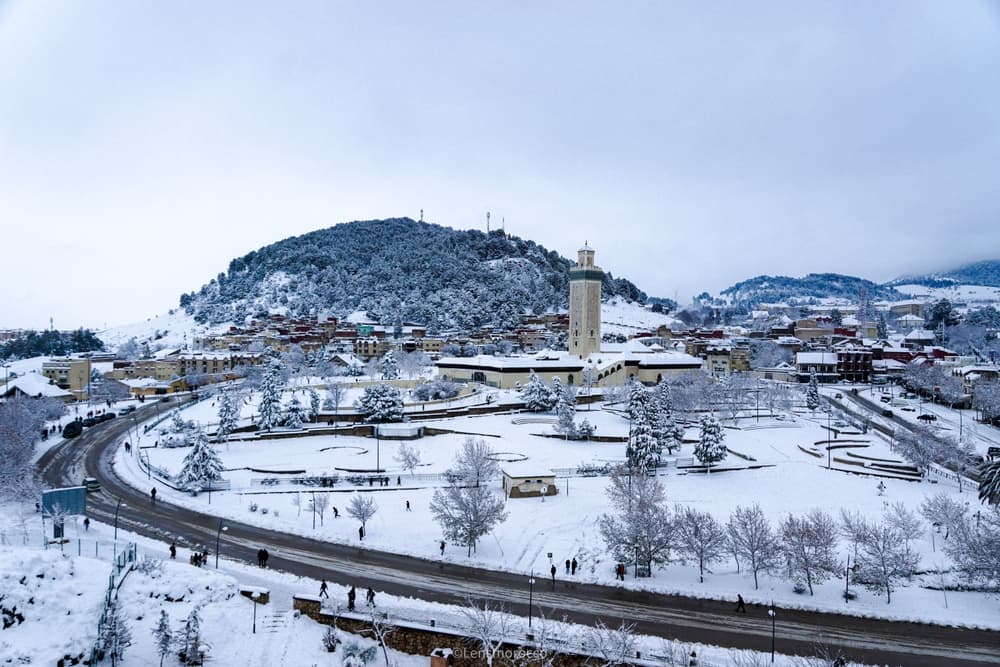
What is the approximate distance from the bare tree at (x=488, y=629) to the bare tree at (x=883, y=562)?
10820mm

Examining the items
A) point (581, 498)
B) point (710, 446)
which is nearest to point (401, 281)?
point (710, 446)

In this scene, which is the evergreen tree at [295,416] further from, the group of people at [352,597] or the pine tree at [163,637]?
the pine tree at [163,637]

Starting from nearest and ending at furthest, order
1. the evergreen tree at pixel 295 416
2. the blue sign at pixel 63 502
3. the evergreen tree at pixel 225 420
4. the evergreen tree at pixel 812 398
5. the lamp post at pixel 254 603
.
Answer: the lamp post at pixel 254 603 < the blue sign at pixel 63 502 < the evergreen tree at pixel 225 420 < the evergreen tree at pixel 295 416 < the evergreen tree at pixel 812 398

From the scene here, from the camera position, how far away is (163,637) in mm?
16094

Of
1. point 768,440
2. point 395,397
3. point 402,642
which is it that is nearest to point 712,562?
point 402,642

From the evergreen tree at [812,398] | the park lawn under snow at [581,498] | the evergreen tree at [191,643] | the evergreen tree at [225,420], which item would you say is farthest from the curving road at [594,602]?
the evergreen tree at [812,398]

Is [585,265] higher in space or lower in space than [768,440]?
higher

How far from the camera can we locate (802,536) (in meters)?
20.5

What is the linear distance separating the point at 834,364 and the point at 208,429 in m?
59.0

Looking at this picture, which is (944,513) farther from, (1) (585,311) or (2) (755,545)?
(1) (585,311)

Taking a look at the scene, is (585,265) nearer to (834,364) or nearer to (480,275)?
(834,364)

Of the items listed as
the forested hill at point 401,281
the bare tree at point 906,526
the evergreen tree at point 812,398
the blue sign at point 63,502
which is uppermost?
the forested hill at point 401,281

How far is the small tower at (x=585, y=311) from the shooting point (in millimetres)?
67875

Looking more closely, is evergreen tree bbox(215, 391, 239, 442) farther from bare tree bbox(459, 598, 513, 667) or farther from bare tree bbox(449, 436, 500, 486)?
bare tree bbox(459, 598, 513, 667)
